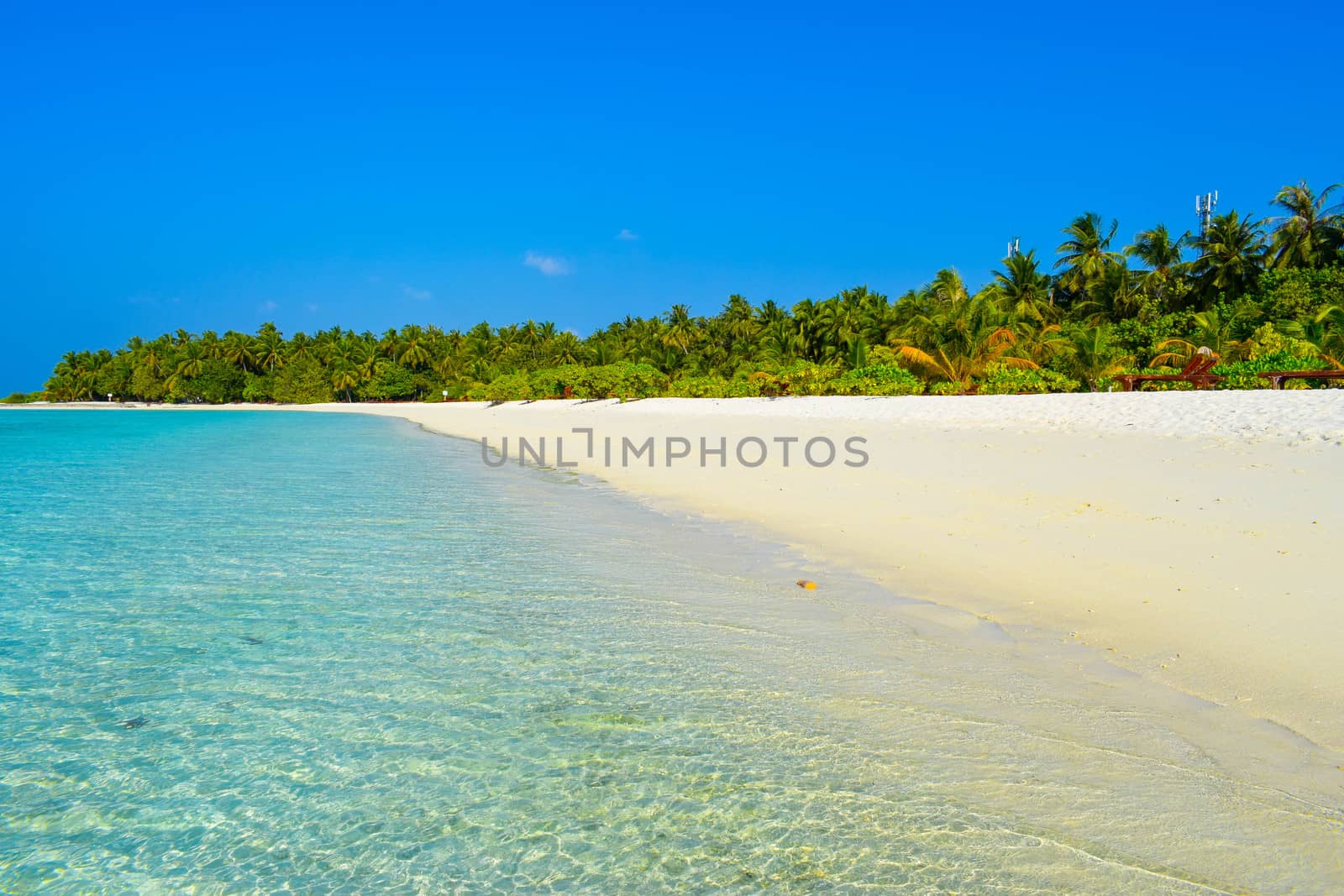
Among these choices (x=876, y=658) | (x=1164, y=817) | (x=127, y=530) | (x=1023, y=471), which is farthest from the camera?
(x=1023, y=471)

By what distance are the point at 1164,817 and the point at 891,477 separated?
8086 millimetres

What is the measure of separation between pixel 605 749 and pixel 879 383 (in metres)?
27.1

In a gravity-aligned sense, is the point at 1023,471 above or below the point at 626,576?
above

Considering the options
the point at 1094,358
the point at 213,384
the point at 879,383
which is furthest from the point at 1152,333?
the point at 213,384

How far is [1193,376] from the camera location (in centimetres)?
1977

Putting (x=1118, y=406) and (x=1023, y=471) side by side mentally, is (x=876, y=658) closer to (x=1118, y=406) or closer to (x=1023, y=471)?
(x=1023, y=471)

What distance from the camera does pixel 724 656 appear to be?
4.29 m

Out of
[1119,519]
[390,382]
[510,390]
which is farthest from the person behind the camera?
[390,382]

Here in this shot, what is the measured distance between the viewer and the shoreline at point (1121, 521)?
13.5 feet

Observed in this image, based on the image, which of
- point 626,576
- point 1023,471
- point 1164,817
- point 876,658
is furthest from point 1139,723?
point 1023,471

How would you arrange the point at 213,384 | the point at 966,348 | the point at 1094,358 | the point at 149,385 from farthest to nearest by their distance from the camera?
the point at 149,385
the point at 213,384
the point at 966,348
the point at 1094,358

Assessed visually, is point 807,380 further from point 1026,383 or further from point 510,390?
point 510,390

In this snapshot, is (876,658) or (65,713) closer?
(65,713)

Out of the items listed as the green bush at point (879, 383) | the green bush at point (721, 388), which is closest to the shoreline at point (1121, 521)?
the green bush at point (879, 383)
